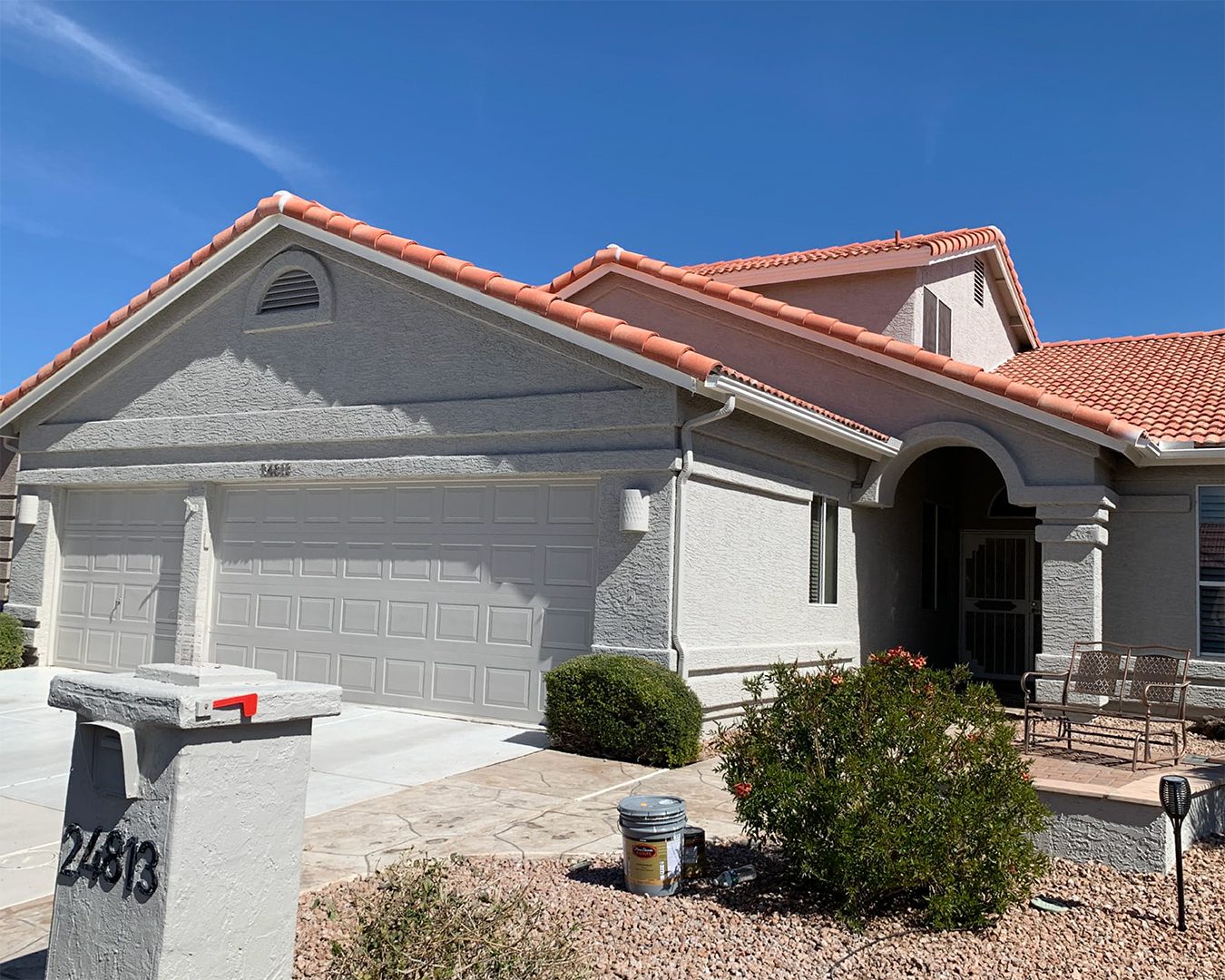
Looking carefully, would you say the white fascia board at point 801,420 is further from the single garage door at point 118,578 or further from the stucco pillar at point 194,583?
the single garage door at point 118,578

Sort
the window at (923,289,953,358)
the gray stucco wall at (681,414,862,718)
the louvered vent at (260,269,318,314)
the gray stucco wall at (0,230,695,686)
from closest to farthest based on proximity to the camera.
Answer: the gray stucco wall at (0,230,695,686) < the gray stucco wall at (681,414,862,718) < the louvered vent at (260,269,318,314) < the window at (923,289,953,358)

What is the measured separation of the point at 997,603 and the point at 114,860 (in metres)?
14.3

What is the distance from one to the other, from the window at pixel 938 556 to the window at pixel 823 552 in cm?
304

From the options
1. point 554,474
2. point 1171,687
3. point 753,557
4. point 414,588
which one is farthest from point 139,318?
point 1171,687

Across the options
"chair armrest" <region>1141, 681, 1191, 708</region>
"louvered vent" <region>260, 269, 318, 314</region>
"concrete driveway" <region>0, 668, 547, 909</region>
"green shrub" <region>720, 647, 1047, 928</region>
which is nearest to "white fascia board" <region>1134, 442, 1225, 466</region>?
"chair armrest" <region>1141, 681, 1191, 708</region>

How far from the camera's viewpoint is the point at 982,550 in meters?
16.0

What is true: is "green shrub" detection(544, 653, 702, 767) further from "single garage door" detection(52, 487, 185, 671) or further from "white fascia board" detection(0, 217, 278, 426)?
"white fascia board" detection(0, 217, 278, 426)

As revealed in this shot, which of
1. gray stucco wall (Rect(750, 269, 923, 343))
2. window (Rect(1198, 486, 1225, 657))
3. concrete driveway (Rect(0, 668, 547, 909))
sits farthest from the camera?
gray stucco wall (Rect(750, 269, 923, 343))

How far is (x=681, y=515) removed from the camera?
9.72 m

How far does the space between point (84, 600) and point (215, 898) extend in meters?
11.7

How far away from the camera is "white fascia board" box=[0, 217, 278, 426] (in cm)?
1243

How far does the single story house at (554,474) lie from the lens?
1021cm

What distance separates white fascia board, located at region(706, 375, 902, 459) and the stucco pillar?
6.76 meters

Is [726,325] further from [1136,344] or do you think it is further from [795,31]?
[1136,344]
